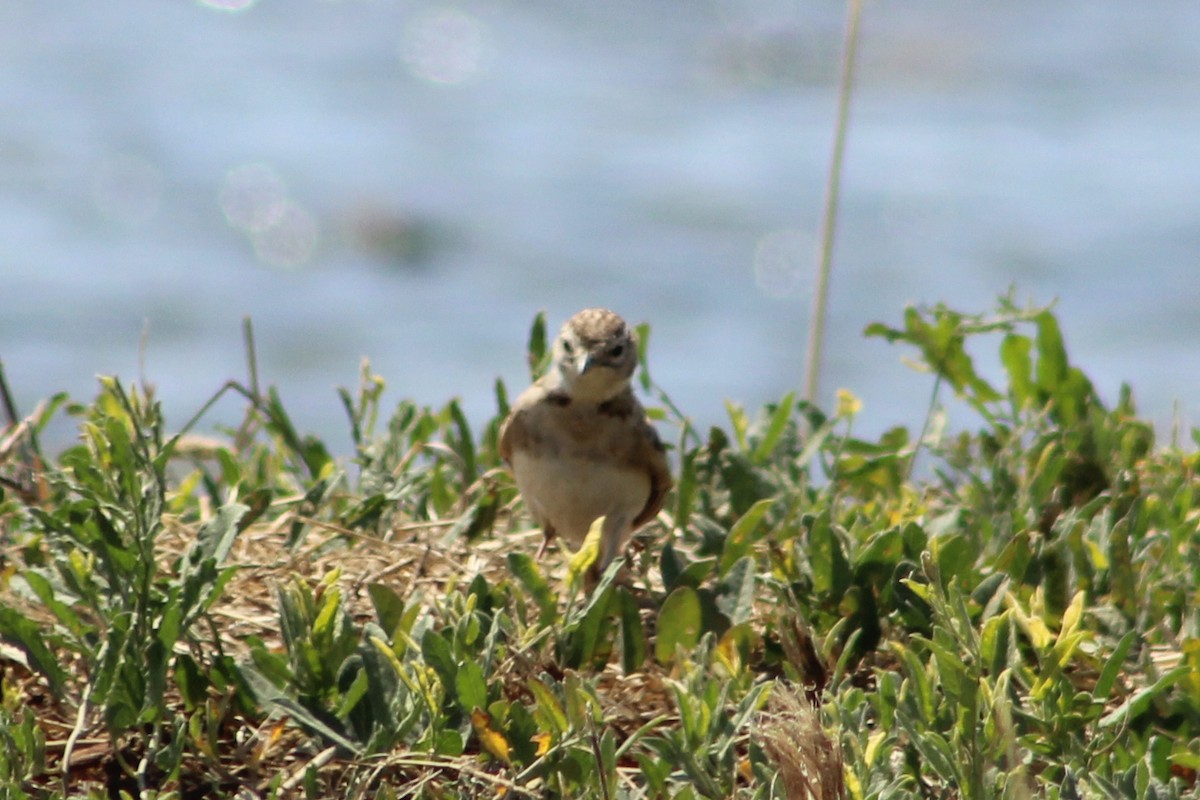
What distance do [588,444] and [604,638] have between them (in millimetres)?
1811

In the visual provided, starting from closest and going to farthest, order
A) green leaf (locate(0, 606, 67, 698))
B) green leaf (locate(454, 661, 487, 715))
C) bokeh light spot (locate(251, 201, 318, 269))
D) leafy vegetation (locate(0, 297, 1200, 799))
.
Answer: leafy vegetation (locate(0, 297, 1200, 799)), green leaf (locate(454, 661, 487, 715)), green leaf (locate(0, 606, 67, 698)), bokeh light spot (locate(251, 201, 318, 269))

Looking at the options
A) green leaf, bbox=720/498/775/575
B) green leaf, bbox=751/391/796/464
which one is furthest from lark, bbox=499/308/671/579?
green leaf, bbox=720/498/775/575

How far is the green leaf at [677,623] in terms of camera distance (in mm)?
3635

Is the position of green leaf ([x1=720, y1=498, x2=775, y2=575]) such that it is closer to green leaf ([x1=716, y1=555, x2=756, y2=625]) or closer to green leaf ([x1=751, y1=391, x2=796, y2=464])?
green leaf ([x1=716, y1=555, x2=756, y2=625])

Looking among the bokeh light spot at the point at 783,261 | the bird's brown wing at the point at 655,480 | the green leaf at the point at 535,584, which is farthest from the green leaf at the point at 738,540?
the bokeh light spot at the point at 783,261

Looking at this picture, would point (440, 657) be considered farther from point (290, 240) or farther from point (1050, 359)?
point (290, 240)

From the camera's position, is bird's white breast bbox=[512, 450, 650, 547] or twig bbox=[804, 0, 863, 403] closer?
bird's white breast bbox=[512, 450, 650, 547]

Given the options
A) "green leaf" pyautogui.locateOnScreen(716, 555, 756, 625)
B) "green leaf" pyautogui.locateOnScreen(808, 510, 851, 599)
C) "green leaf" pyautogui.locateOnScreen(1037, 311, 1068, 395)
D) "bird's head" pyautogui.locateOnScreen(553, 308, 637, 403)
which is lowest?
"green leaf" pyautogui.locateOnScreen(716, 555, 756, 625)

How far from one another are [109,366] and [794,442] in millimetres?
7150

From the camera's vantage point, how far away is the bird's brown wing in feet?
17.4

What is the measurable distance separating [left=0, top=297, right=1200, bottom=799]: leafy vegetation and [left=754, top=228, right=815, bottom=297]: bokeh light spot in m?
7.79

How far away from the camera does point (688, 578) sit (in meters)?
3.81

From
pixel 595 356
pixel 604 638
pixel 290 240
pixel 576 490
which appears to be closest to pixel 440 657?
pixel 604 638

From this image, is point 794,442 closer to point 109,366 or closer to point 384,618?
point 384,618
